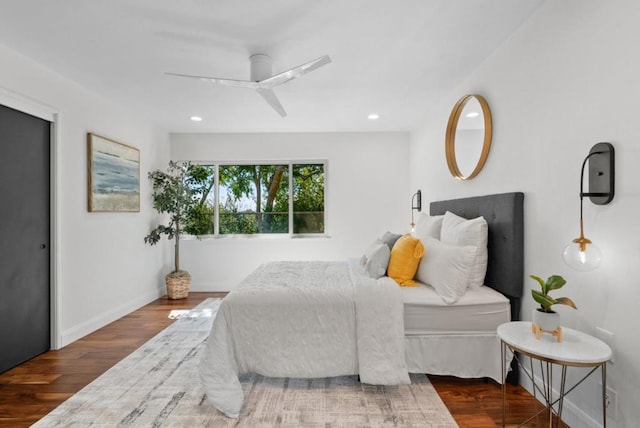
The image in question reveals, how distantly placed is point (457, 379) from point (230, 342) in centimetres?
164

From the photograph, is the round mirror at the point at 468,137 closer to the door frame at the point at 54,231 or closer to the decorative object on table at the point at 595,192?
the decorative object on table at the point at 595,192

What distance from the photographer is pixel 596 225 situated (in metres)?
1.68

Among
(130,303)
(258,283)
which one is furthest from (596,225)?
(130,303)

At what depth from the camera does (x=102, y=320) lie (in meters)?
3.60

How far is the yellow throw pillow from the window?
9.06 ft

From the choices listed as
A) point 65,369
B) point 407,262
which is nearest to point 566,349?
point 407,262

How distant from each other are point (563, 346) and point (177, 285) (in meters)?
4.45

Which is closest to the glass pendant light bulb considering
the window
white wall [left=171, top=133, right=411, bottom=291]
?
white wall [left=171, top=133, right=411, bottom=291]

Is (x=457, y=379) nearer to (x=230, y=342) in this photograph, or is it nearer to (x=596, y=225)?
(x=596, y=225)

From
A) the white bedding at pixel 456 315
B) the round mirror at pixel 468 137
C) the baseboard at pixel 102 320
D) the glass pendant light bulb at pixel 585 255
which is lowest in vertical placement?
the baseboard at pixel 102 320

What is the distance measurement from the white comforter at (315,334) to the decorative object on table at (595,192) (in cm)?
102

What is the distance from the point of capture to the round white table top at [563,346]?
1425 mm

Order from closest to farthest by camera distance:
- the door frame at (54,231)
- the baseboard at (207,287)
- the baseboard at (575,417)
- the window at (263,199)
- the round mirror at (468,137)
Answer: the baseboard at (575,417)
the round mirror at (468,137)
the door frame at (54,231)
the baseboard at (207,287)
the window at (263,199)

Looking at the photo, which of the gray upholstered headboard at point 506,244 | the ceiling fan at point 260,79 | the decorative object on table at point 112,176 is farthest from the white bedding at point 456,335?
the decorative object on table at point 112,176
